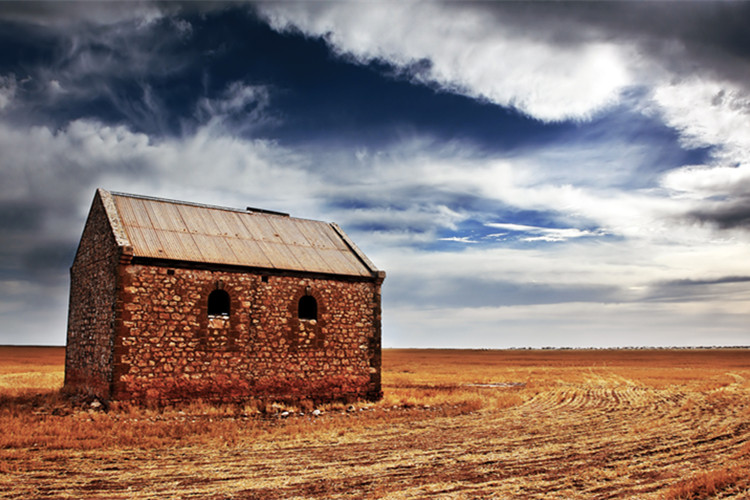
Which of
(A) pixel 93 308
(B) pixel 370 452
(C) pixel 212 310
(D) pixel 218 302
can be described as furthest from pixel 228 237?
(B) pixel 370 452

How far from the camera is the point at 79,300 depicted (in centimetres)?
2031

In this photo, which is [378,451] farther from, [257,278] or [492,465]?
[257,278]

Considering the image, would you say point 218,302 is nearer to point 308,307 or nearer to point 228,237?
point 228,237

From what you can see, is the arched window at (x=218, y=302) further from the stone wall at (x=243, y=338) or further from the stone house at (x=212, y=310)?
the stone wall at (x=243, y=338)

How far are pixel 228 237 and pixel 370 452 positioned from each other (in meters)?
11.4

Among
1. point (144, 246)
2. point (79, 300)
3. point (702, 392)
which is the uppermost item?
point (144, 246)

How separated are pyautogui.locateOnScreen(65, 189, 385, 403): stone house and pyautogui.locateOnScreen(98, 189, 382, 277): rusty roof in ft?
0.22

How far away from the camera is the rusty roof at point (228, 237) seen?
59.9 feet

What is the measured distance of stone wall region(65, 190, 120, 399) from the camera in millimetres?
16969

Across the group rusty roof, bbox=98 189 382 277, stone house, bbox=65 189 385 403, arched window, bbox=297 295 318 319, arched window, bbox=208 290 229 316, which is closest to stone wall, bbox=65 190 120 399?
stone house, bbox=65 189 385 403

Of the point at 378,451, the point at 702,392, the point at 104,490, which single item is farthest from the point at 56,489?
the point at 702,392

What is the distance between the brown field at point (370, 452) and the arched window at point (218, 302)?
3.14 metres

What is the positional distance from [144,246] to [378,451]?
10.3 meters

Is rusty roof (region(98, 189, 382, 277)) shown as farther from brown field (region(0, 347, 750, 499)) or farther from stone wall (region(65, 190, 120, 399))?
brown field (region(0, 347, 750, 499))
